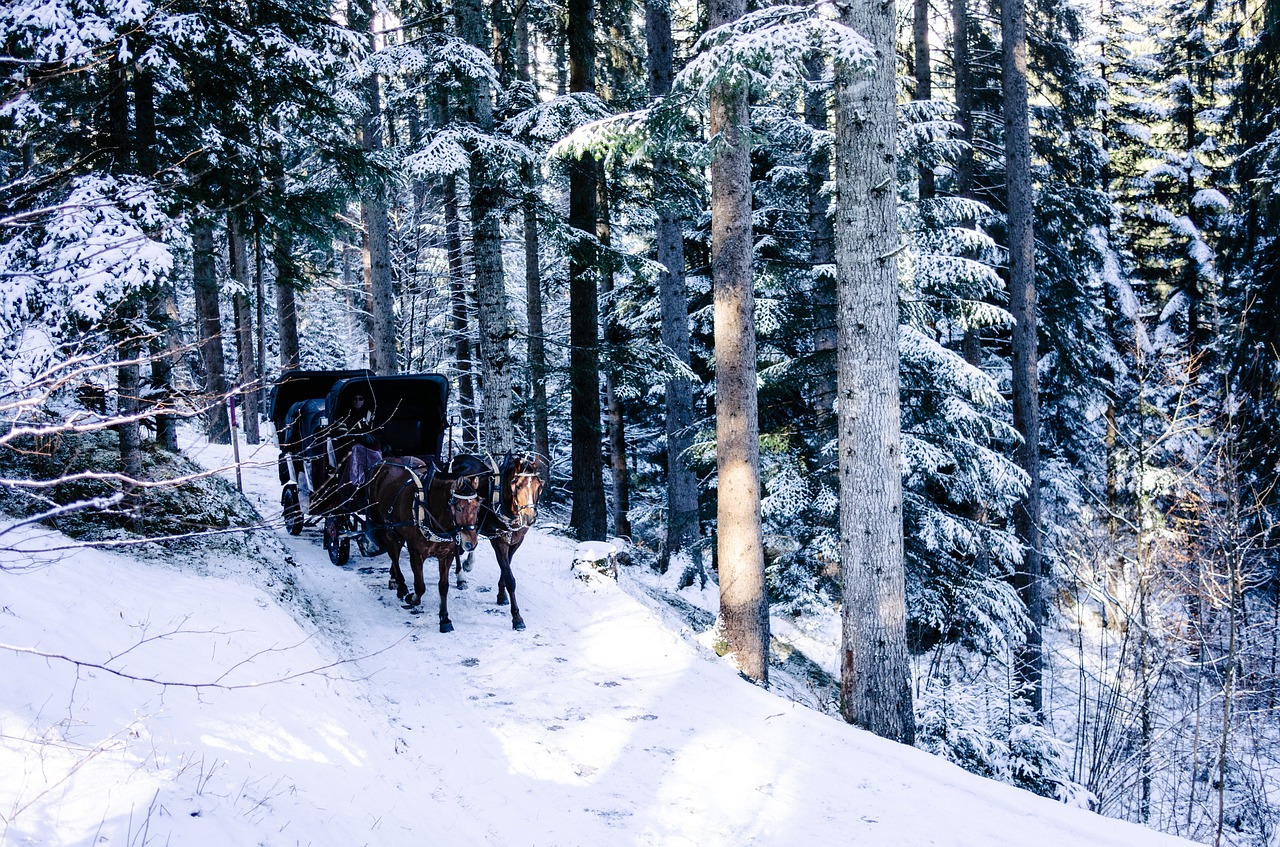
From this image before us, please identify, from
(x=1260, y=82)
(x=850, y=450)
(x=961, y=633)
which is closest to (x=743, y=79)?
(x=850, y=450)

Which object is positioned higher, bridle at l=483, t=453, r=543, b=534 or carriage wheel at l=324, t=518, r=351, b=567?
bridle at l=483, t=453, r=543, b=534

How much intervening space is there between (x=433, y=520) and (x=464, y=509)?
0.42 meters

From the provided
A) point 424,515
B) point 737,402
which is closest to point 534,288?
point 424,515

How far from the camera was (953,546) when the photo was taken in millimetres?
12078

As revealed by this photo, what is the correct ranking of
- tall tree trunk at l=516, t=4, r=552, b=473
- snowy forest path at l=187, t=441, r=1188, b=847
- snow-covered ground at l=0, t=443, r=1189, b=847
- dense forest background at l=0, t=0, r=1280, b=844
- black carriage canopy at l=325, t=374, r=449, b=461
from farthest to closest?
1. tall tree trunk at l=516, t=4, r=552, b=473
2. black carriage canopy at l=325, t=374, r=449, b=461
3. dense forest background at l=0, t=0, r=1280, b=844
4. snowy forest path at l=187, t=441, r=1188, b=847
5. snow-covered ground at l=0, t=443, r=1189, b=847

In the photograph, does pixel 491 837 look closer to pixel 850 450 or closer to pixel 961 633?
pixel 850 450

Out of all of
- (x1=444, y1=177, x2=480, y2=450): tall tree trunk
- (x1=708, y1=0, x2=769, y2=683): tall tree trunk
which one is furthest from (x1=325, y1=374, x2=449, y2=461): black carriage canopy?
(x1=444, y1=177, x2=480, y2=450): tall tree trunk

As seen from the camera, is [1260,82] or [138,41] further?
[1260,82]

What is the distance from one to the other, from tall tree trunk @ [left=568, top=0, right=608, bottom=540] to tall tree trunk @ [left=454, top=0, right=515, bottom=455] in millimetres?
1171

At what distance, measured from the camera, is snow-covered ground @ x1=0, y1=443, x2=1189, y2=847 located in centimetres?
374

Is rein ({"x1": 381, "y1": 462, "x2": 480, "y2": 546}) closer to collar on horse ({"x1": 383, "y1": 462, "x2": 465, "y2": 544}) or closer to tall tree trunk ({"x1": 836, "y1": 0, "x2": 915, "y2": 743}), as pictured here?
collar on horse ({"x1": 383, "y1": 462, "x2": 465, "y2": 544})

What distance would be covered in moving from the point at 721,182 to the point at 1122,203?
19.8m

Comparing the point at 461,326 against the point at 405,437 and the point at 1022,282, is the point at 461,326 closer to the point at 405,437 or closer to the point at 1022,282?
the point at 405,437

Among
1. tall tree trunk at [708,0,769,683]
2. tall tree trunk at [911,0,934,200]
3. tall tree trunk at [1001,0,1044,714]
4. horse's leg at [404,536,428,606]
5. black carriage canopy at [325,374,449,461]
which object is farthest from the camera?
tall tree trunk at [911,0,934,200]
